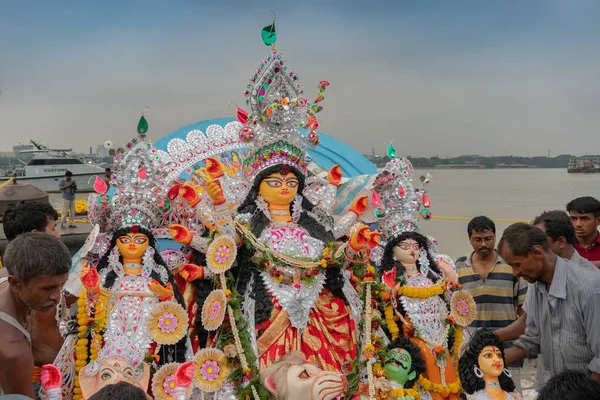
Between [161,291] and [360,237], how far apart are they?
163 cm

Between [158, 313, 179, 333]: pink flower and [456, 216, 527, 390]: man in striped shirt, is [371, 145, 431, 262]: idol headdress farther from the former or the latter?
[158, 313, 179, 333]: pink flower

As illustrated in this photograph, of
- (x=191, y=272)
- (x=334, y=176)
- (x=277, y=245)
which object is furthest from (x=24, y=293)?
(x=334, y=176)

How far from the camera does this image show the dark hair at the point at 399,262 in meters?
4.84

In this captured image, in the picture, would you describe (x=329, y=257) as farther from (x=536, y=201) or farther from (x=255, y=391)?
(x=536, y=201)

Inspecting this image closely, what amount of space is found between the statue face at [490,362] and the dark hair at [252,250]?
3.99 ft

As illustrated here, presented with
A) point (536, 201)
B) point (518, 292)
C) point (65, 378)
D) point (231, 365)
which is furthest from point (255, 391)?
point (536, 201)

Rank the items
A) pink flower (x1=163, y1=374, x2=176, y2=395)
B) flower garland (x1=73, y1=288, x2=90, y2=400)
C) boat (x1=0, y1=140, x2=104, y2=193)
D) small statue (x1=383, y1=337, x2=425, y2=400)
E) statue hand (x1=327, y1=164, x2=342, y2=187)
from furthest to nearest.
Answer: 1. boat (x1=0, y1=140, x2=104, y2=193)
2. statue hand (x1=327, y1=164, x2=342, y2=187)
3. flower garland (x1=73, y1=288, x2=90, y2=400)
4. pink flower (x1=163, y1=374, x2=176, y2=395)
5. small statue (x1=383, y1=337, x2=425, y2=400)

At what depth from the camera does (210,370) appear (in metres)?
4.17

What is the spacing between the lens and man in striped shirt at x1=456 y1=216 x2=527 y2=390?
5.11 meters

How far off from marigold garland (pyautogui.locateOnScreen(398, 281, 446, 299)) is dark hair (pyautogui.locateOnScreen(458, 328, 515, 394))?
0.68 metres

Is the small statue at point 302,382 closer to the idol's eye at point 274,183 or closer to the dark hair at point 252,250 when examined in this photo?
the dark hair at point 252,250

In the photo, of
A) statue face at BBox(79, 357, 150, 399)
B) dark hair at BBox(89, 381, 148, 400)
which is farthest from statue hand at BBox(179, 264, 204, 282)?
dark hair at BBox(89, 381, 148, 400)

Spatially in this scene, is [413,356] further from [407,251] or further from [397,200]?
[397,200]

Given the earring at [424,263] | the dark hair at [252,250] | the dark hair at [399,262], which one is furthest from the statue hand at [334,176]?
the earring at [424,263]
